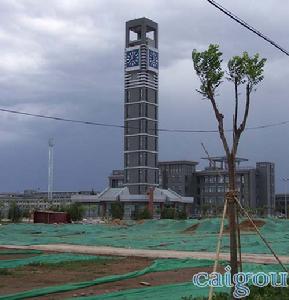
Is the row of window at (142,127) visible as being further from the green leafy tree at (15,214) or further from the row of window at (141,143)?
the green leafy tree at (15,214)

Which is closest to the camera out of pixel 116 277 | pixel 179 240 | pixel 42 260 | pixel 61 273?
pixel 116 277

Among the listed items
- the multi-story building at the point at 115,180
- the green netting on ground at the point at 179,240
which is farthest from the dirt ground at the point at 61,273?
the multi-story building at the point at 115,180

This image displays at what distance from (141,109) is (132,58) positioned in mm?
12070

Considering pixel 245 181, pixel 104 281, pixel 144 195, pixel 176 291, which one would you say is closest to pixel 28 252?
pixel 104 281

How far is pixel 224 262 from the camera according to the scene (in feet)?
47.2

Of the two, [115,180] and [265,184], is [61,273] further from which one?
[115,180]

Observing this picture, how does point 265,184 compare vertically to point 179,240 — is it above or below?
above

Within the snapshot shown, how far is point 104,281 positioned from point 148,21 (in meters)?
102

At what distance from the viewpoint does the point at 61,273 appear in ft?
41.6

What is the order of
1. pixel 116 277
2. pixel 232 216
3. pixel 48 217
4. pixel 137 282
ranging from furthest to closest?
pixel 48 217 → pixel 116 277 → pixel 137 282 → pixel 232 216

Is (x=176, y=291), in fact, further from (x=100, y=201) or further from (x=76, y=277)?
(x=100, y=201)

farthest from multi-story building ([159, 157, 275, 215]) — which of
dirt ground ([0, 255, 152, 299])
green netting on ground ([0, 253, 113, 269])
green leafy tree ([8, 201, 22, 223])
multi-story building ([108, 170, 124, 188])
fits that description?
dirt ground ([0, 255, 152, 299])

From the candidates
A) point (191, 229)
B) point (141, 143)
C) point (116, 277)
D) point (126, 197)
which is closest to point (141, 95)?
point (141, 143)

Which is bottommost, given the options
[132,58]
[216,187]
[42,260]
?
[42,260]
